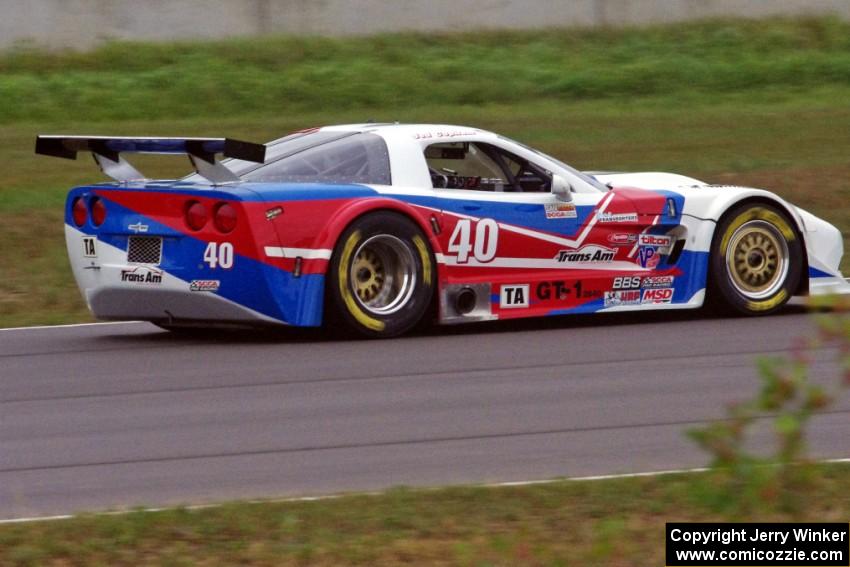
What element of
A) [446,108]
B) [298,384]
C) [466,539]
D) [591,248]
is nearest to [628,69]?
[446,108]

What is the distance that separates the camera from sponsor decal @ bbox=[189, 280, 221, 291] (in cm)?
908

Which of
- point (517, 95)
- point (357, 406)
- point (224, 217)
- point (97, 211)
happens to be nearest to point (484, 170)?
point (224, 217)

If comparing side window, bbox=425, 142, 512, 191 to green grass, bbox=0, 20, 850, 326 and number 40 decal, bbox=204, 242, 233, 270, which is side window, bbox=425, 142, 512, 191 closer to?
number 40 decal, bbox=204, 242, 233, 270

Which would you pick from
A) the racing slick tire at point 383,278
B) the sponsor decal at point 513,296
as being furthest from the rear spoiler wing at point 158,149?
the sponsor decal at point 513,296

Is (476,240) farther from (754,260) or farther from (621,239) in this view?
(754,260)

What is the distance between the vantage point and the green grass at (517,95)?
19828mm

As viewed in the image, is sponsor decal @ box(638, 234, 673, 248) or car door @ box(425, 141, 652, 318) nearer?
car door @ box(425, 141, 652, 318)

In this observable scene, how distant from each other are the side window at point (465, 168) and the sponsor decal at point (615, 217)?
578 millimetres

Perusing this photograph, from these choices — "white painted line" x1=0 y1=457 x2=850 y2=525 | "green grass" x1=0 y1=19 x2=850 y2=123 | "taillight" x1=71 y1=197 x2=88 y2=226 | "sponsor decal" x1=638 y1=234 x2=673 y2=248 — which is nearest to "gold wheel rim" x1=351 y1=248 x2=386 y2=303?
"taillight" x1=71 y1=197 x2=88 y2=226

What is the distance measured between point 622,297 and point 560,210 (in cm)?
70

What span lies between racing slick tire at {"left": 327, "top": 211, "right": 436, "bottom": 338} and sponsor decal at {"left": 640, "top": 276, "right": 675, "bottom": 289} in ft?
4.85

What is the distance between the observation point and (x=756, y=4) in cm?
3119

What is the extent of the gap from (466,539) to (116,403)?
125 inches

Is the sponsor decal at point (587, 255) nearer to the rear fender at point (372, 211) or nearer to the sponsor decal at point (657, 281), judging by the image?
the sponsor decal at point (657, 281)
